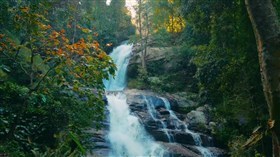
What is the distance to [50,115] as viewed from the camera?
24.6 feet

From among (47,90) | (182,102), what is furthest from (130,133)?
(47,90)

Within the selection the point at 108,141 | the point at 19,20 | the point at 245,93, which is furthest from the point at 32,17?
the point at 245,93

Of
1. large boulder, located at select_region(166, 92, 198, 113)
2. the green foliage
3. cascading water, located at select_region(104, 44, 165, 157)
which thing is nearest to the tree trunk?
the green foliage

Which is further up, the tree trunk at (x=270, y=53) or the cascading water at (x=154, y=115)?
the tree trunk at (x=270, y=53)

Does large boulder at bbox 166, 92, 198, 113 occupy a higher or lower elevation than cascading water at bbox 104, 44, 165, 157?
higher

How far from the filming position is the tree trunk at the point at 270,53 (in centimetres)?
165

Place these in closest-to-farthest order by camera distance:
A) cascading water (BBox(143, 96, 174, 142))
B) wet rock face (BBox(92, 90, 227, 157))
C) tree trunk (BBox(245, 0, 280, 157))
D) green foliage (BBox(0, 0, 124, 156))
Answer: tree trunk (BBox(245, 0, 280, 157)), green foliage (BBox(0, 0, 124, 156)), wet rock face (BBox(92, 90, 227, 157)), cascading water (BBox(143, 96, 174, 142))

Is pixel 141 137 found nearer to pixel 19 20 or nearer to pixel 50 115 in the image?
pixel 50 115

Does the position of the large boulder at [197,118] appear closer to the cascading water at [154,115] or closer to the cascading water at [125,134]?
the cascading water at [154,115]

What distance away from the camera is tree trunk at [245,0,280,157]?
5.41ft

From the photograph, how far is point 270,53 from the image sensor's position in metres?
1.67

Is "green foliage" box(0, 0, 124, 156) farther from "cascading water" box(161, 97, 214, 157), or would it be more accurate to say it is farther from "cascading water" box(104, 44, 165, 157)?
"cascading water" box(161, 97, 214, 157)

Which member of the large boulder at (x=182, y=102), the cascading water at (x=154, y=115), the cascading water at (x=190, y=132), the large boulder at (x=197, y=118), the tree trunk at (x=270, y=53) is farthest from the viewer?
the large boulder at (x=182, y=102)

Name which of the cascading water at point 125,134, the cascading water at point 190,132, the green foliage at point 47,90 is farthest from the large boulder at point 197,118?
the green foliage at point 47,90
